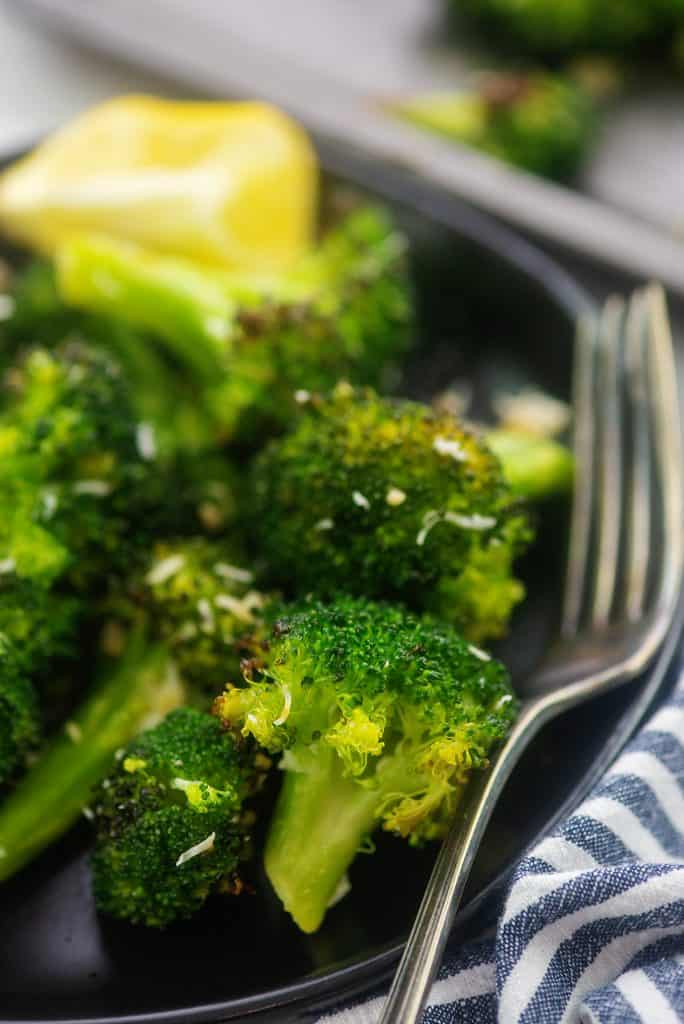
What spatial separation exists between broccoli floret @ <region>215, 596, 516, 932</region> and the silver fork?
0.20 feet

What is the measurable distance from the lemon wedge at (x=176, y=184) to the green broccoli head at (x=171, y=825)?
0.99 m

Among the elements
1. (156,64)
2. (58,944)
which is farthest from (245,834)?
(156,64)

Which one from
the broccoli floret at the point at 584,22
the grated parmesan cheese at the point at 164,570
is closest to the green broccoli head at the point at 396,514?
the grated parmesan cheese at the point at 164,570

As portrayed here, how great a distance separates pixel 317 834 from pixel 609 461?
0.72 m

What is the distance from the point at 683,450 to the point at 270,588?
2.05ft

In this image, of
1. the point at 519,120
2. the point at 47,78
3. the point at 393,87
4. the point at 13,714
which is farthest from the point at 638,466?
the point at 47,78

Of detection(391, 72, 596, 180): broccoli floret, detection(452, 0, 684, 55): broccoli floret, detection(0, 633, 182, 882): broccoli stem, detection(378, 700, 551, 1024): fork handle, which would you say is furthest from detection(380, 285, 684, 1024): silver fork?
detection(452, 0, 684, 55): broccoli floret

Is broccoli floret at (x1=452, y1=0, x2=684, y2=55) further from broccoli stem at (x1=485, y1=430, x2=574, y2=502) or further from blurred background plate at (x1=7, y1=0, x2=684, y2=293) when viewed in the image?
broccoli stem at (x1=485, y1=430, x2=574, y2=502)

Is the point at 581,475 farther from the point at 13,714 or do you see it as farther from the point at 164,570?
the point at 13,714

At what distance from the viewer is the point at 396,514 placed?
1169 mm

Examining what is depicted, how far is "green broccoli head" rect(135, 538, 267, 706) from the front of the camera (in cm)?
121

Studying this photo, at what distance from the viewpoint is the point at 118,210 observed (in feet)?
5.80

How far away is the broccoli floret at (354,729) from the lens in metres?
0.98

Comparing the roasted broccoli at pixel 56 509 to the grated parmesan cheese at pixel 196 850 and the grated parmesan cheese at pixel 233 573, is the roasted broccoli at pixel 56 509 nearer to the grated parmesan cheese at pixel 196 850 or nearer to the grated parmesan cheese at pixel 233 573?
the grated parmesan cheese at pixel 233 573
